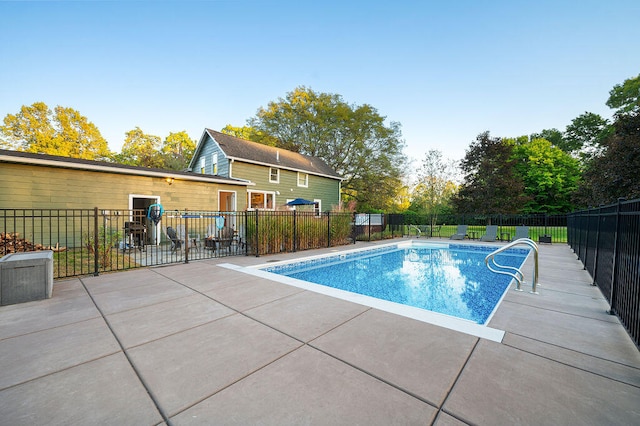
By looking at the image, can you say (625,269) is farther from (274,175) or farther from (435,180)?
(435,180)

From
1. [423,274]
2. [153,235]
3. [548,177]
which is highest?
[548,177]

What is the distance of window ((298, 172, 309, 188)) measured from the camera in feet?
59.7

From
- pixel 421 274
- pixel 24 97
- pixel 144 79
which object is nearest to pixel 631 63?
pixel 421 274

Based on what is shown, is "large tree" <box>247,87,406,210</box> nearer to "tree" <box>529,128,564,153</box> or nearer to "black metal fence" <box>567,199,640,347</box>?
"black metal fence" <box>567,199,640,347</box>

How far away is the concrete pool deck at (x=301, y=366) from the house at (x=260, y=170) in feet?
38.2

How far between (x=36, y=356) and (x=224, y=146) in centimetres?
1433

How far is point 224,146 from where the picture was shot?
1508 centimetres

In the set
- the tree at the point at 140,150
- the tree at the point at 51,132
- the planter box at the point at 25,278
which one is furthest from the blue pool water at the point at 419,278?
the tree at the point at 51,132

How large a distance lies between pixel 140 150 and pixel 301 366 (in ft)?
118

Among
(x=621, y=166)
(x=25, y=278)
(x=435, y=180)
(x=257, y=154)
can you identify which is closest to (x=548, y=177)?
(x=435, y=180)

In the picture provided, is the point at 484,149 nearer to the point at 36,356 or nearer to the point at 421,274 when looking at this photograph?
the point at 421,274

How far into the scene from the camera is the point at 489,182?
1994 centimetres

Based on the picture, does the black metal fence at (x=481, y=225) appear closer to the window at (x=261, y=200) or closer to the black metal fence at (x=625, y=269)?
the window at (x=261, y=200)

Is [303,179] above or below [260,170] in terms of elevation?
below
